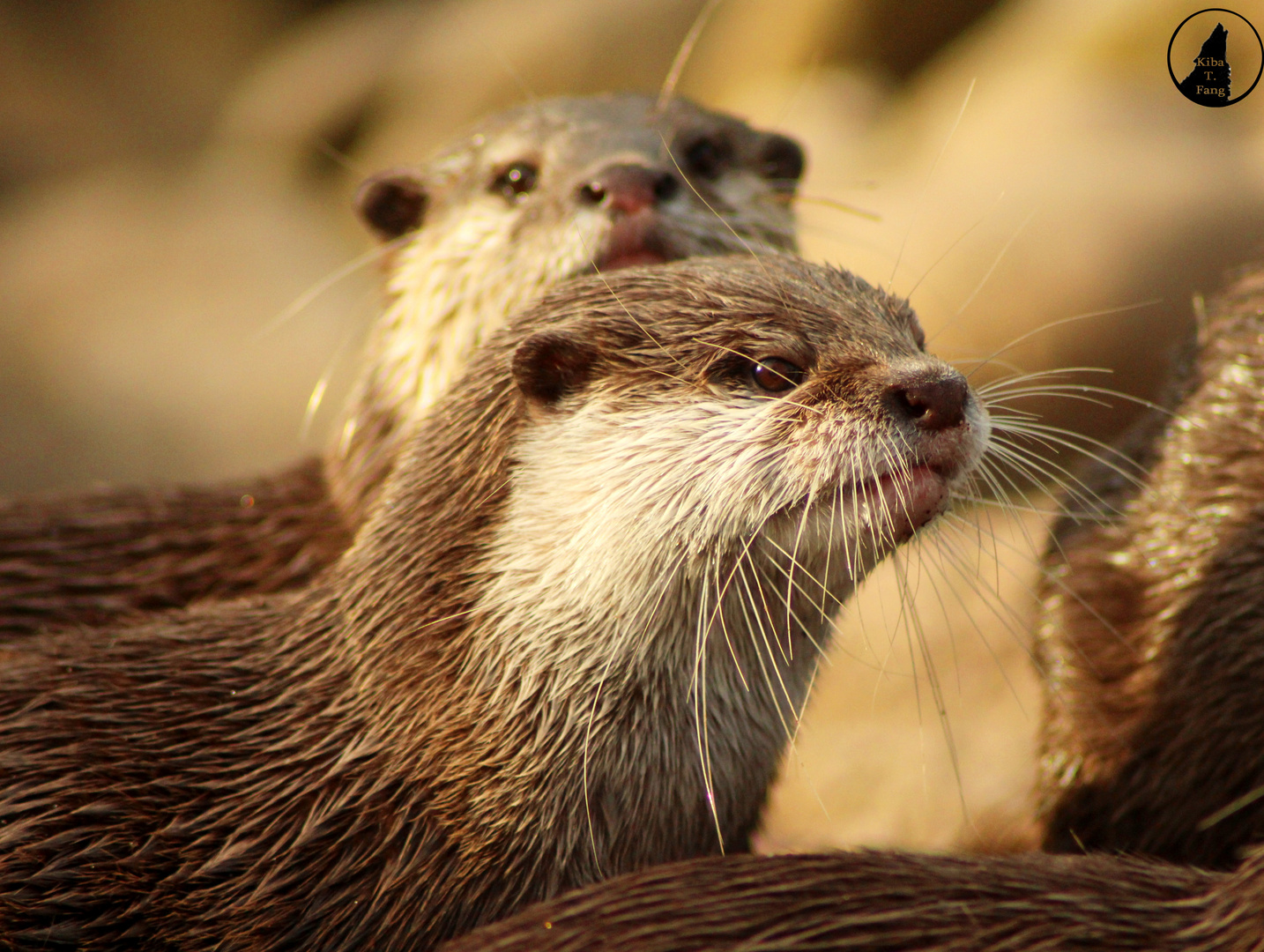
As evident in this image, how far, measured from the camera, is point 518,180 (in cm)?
278

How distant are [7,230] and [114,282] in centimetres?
80

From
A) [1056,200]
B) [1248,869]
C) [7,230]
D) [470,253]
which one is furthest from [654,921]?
[7,230]

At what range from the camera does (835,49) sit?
652 centimetres

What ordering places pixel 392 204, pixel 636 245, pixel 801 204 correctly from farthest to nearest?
1. pixel 801 204
2. pixel 392 204
3. pixel 636 245

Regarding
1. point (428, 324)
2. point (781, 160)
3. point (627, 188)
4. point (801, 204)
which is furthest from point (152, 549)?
point (801, 204)

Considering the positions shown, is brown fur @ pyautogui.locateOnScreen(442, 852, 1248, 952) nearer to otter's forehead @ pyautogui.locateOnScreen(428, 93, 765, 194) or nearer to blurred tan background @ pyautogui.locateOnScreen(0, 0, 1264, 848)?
blurred tan background @ pyautogui.locateOnScreen(0, 0, 1264, 848)

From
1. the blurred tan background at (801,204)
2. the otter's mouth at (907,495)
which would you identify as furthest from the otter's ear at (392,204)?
the otter's mouth at (907,495)

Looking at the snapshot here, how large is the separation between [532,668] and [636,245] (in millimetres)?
989

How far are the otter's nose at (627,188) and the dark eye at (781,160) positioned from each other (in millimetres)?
541

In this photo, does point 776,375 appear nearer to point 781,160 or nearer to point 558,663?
point 558,663

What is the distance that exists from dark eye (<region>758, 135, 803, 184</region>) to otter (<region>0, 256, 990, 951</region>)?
47.6 inches

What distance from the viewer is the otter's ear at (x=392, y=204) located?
297 cm

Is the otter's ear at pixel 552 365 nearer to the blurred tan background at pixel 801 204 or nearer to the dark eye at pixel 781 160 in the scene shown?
the blurred tan background at pixel 801 204

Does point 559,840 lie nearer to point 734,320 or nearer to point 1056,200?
point 734,320
